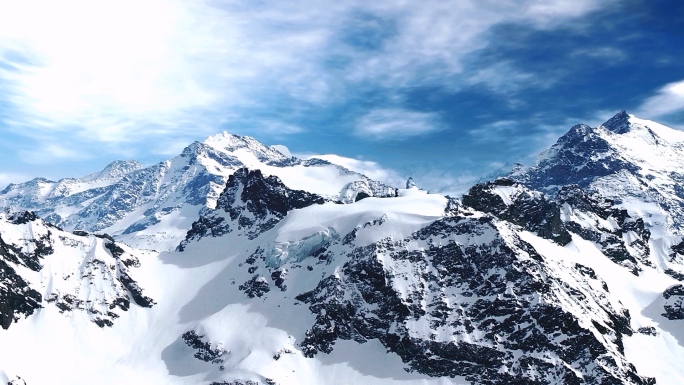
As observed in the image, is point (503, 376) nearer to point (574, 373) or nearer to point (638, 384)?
point (574, 373)

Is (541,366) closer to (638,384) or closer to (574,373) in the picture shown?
(574,373)

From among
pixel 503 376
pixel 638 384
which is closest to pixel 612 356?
pixel 638 384

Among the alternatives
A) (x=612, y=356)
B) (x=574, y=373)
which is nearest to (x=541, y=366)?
(x=574, y=373)

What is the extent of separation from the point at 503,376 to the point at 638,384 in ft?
136

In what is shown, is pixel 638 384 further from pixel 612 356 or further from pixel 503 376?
pixel 503 376

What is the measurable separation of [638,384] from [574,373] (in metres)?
21.2

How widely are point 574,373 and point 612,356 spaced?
1448cm

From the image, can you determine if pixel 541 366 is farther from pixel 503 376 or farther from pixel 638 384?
pixel 638 384

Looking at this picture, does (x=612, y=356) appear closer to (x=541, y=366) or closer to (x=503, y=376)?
(x=541, y=366)

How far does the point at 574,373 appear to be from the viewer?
634ft

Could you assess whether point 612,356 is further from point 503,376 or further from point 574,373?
point 503,376

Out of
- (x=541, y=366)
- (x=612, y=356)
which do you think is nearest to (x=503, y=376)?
(x=541, y=366)

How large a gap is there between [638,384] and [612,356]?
11286 mm

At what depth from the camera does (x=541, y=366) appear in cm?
19788
